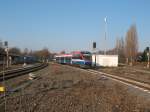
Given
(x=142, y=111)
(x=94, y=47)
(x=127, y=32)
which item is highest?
(x=127, y=32)

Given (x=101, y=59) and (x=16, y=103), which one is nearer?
(x=16, y=103)

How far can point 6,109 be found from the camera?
10.8m

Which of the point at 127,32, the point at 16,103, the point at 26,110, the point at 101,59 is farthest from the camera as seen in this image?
the point at 127,32

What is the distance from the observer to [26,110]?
1060cm

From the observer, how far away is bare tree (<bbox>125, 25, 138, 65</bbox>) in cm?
9119

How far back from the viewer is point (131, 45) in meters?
91.9

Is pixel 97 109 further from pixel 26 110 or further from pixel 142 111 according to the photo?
pixel 26 110

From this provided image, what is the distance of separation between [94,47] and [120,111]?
42536 millimetres

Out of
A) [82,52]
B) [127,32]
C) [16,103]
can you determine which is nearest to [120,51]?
[127,32]

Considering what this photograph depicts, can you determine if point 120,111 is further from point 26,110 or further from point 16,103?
point 16,103

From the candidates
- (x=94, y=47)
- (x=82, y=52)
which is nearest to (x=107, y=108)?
(x=94, y=47)

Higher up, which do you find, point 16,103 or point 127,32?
point 127,32

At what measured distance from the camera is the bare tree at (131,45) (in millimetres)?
91188

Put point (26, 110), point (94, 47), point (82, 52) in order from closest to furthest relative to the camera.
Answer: point (26, 110) < point (94, 47) < point (82, 52)
